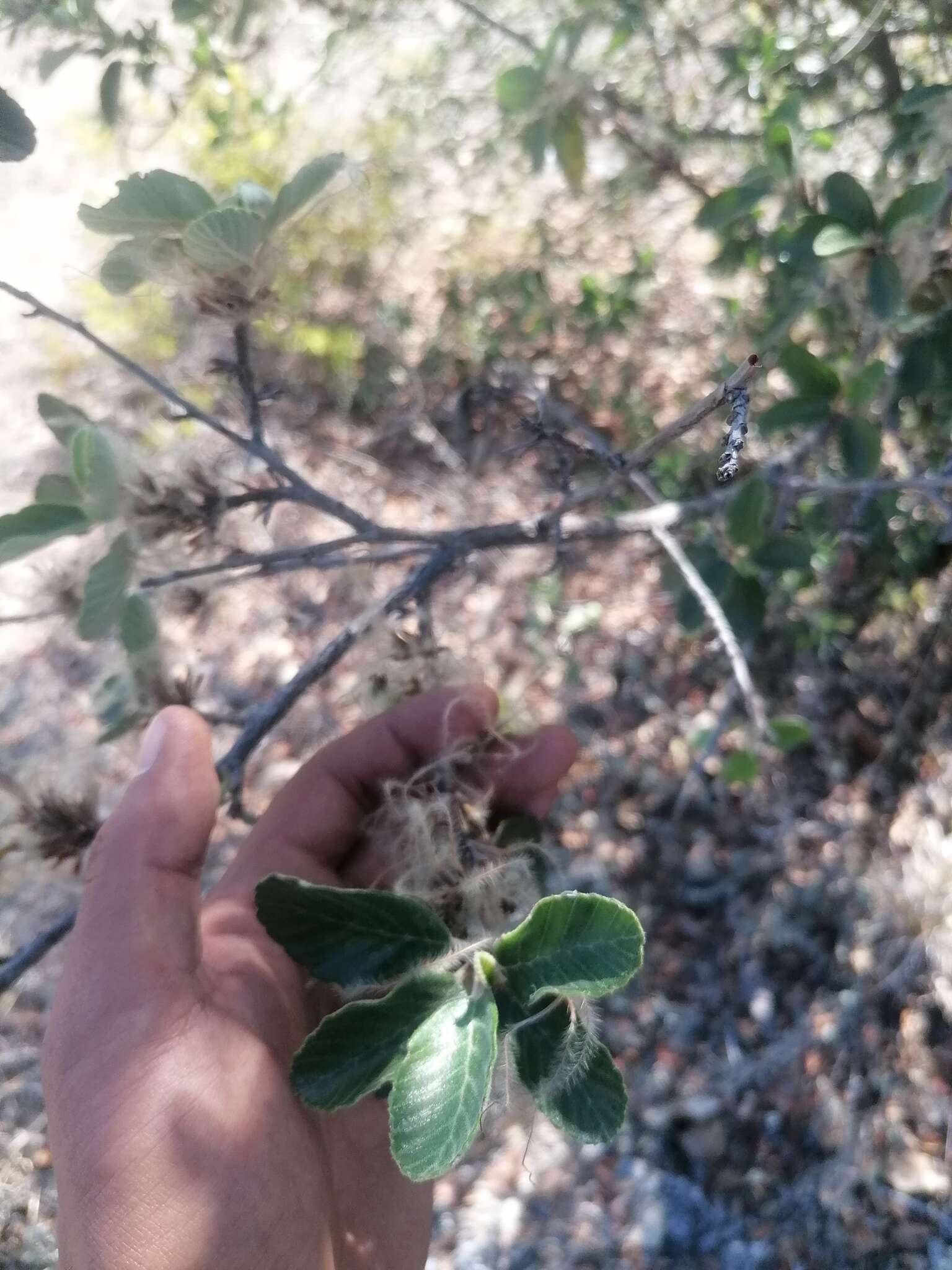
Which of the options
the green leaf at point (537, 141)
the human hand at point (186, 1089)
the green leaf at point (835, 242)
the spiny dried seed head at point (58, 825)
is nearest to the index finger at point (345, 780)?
the human hand at point (186, 1089)

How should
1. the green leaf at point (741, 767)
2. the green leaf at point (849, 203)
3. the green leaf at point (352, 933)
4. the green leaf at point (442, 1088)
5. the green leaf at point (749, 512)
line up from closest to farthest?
1. the green leaf at point (442, 1088)
2. the green leaf at point (352, 933)
3. the green leaf at point (849, 203)
4. the green leaf at point (749, 512)
5. the green leaf at point (741, 767)

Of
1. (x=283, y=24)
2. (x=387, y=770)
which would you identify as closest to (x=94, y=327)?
(x=283, y=24)

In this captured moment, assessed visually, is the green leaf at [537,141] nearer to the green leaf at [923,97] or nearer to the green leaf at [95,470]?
the green leaf at [923,97]

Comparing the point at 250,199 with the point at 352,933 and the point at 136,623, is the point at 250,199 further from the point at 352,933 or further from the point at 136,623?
the point at 352,933

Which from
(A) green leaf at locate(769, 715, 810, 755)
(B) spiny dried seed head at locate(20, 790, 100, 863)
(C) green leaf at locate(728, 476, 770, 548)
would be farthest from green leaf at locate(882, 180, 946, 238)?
(B) spiny dried seed head at locate(20, 790, 100, 863)

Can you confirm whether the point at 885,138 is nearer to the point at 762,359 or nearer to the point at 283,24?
the point at 762,359

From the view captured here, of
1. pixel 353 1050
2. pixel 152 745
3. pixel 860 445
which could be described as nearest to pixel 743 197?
pixel 860 445

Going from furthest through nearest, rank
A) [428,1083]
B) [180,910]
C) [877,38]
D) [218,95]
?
1. [218,95]
2. [877,38]
3. [180,910]
4. [428,1083]

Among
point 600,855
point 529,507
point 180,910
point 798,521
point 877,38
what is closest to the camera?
point 180,910
